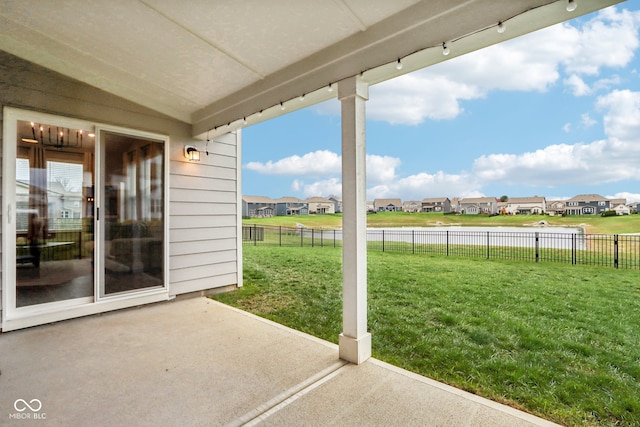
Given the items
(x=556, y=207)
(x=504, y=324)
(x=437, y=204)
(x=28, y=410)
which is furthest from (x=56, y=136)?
(x=437, y=204)

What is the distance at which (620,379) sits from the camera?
1.94 m

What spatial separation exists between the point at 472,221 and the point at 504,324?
625 centimetres

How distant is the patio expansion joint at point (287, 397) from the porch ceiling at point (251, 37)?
2224 mm

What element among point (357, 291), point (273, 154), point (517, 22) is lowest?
point (357, 291)

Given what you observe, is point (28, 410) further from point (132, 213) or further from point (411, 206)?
point (411, 206)

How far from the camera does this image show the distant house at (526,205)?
5.70 metres

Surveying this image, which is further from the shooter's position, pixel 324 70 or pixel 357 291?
pixel 324 70

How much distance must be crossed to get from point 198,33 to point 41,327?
128 inches

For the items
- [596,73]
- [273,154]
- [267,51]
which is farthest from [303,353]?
[273,154]

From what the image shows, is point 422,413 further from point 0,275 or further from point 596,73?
point 596,73

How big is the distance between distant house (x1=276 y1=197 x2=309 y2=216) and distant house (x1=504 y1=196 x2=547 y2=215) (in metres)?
6.60

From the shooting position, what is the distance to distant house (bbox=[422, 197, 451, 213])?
27.9ft

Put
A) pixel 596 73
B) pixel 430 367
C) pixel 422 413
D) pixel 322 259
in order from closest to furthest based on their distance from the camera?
pixel 422 413 → pixel 430 367 → pixel 596 73 → pixel 322 259

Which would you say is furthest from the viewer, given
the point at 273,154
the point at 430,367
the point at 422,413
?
the point at 273,154
